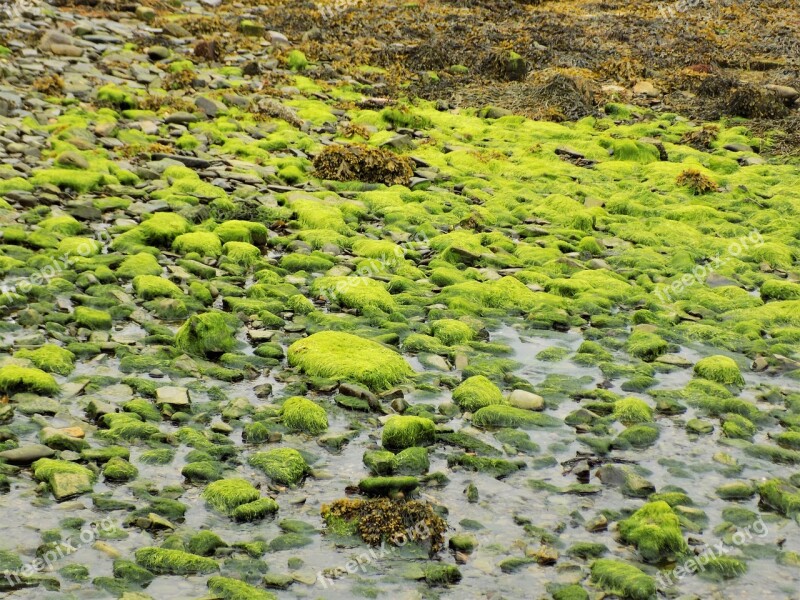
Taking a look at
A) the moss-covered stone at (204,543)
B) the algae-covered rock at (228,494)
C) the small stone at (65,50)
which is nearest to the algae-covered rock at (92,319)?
the algae-covered rock at (228,494)

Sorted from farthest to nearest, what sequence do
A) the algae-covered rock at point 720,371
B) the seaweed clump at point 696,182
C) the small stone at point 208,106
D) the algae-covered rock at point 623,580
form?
1. the small stone at point 208,106
2. the seaweed clump at point 696,182
3. the algae-covered rock at point 720,371
4. the algae-covered rock at point 623,580

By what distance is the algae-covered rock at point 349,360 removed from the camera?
1079cm

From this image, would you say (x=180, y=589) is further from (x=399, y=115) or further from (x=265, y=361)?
(x=399, y=115)

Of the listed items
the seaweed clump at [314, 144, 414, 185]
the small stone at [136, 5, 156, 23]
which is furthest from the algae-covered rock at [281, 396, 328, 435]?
the small stone at [136, 5, 156, 23]

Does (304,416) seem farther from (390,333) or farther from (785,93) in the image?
(785,93)

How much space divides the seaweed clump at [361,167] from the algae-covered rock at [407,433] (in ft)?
31.3

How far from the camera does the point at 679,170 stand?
1973 cm

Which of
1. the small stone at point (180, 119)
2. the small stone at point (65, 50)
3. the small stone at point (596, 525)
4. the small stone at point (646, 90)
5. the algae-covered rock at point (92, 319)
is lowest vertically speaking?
the algae-covered rock at point (92, 319)

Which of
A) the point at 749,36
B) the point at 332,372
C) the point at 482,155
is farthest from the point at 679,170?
the point at 749,36

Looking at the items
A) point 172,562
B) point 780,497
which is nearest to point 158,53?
point 172,562

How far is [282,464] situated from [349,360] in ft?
Result: 7.82

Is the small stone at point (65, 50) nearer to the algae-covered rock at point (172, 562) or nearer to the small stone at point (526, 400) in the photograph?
the small stone at point (526, 400)

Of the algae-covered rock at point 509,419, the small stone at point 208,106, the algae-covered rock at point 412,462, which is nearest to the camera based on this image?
the algae-covered rock at point 412,462

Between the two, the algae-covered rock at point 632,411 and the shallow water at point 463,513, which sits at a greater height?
the algae-covered rock at point 632,411
